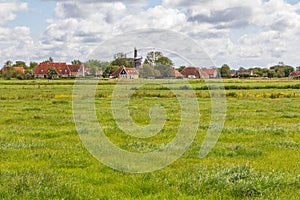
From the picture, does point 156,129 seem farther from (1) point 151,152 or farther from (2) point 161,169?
(2) point 161,169

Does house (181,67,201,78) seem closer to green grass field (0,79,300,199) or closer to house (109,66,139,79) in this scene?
house (109,66,139,79)

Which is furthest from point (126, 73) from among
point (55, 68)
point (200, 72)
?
point (55, 68)

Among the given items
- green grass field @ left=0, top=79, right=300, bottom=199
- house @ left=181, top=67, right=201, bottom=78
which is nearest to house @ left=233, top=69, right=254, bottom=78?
house @ left=181, top=67, right=201, bottom=78

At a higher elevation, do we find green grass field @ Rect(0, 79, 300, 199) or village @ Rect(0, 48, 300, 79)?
village @ Rect(0, 48, 300, 79)

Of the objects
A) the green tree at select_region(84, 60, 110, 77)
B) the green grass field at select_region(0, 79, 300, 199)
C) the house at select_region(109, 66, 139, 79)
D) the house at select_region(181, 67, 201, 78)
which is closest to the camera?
the green grass field at select_region(0, 79, 300, 199)

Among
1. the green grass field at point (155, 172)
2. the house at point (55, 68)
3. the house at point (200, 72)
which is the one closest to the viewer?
the green grass field at point (155, 172)

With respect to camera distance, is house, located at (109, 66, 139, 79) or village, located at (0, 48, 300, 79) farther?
house, located at (109, 66, 139, 79)

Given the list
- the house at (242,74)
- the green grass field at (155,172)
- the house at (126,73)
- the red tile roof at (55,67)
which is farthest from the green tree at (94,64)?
the house at (242,74)

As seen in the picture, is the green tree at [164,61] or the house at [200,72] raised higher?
the green tree at [164,61]

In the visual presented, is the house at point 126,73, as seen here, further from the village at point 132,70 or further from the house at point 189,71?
the house at point 189,71

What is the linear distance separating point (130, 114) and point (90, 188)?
15813 mm

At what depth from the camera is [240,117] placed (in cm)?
2402

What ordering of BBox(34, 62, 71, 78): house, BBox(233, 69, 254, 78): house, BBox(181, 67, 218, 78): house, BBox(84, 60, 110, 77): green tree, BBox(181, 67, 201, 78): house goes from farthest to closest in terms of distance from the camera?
BBox(233, 69, 254, 78): house
BBox(34, 62, 71, 78): house
BBox(181, 67, 201, 78): house
BBox(181, 67, 218, 78): house
BBox(84, 60, 110, 77): green tree

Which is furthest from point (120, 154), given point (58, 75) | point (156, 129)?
point (58, 75)
